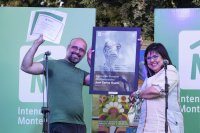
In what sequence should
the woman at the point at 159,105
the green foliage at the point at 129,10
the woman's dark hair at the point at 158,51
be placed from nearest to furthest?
the woman at the point at 159,105 → the woman's dark hair at the point at 158,51 → the green foliage at the point at 129,10

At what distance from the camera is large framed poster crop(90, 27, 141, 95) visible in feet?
10.3

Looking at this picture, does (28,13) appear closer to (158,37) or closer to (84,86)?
(84,86)

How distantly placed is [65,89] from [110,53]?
27.1 inches

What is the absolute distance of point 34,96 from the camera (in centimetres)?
361

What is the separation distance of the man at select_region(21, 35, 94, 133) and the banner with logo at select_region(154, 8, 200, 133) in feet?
Answer: 3.61

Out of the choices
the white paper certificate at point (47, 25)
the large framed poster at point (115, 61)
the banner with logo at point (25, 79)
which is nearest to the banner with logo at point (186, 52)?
the large framed poster at point (115, 61)

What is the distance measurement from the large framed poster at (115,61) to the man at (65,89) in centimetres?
18

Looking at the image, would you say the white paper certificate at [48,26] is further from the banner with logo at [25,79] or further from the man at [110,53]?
the man at [110,53]

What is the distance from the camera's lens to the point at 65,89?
3.12 meters

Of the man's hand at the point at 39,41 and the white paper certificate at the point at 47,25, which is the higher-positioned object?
the white paper certificate at the point at 47,25

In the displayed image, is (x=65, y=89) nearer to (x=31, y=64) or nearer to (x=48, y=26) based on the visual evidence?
(x=31, y=64)

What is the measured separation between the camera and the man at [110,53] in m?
3.19

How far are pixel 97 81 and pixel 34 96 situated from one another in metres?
0.99

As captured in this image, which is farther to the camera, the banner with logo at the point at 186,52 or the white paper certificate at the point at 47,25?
the banner with logo at the point at 186,52
